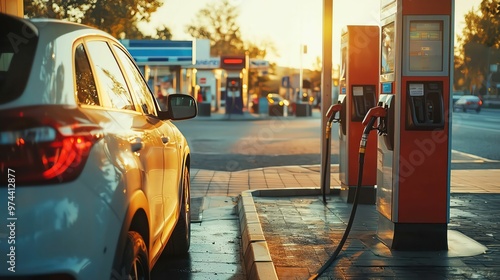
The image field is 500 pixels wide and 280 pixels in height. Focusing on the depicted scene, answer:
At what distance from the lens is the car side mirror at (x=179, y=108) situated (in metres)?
5.68

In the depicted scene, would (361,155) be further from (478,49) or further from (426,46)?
(478,49)

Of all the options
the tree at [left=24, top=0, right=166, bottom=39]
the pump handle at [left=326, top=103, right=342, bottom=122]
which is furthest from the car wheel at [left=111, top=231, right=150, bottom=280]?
the tree at [left=24, top=0, right=166, bottom=39]

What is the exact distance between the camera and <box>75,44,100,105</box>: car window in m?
3.37

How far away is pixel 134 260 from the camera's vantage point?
341 centimetres

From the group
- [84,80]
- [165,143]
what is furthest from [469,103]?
[84,80]

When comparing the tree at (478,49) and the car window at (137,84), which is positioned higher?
the tree at (478,49)

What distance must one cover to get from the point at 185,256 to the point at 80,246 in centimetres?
384

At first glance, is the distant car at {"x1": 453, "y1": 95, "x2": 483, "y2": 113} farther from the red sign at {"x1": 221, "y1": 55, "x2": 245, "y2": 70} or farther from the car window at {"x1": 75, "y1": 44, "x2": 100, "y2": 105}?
the car window at {"x1": 75, "y1": 44, "x2": 100, "y2": 105}

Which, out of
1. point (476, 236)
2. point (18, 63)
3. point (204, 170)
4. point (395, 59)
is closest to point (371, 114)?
point (395, 59)

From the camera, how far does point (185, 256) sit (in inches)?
260

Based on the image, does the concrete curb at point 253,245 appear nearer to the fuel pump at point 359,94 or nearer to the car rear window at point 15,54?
the fuel pump at point 359,94

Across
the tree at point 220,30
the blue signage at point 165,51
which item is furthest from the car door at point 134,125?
the tree at point 220,30

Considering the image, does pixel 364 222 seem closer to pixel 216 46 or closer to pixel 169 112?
pixel 169 112

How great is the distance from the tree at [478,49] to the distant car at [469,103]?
404 centimetres
